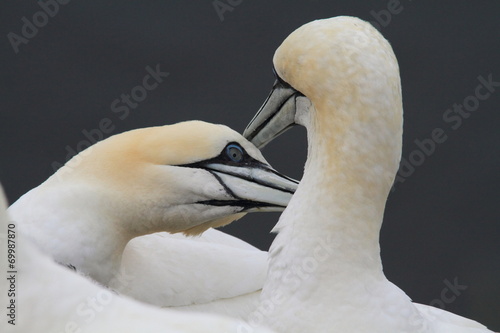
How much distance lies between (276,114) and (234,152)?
349 mm

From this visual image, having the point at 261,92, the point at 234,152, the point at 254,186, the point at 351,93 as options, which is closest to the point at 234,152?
the point at 234,152

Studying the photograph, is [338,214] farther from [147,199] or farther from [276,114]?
[147,199]

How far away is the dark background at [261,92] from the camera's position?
6297mm

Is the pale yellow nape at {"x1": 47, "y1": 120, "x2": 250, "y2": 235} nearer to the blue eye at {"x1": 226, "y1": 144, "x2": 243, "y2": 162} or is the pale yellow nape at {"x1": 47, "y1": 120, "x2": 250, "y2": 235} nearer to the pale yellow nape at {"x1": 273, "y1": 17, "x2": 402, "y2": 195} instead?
the blue eye at {"x1": 226, "y1": 144, "x2": 243, "y2": 162}

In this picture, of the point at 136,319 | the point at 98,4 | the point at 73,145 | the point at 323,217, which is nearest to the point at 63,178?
the point at 323,217

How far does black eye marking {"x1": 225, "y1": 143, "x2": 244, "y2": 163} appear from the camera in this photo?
4.22 meters

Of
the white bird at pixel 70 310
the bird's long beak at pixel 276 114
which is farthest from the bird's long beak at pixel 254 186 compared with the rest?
the white bird at pixel 70 310

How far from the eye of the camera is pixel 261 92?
6520 millimetres

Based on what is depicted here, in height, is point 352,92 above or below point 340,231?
above

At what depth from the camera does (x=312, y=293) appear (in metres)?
3.59

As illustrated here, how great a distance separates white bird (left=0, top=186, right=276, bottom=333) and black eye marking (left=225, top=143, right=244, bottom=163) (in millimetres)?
1563

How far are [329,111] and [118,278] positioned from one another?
1.16 meters

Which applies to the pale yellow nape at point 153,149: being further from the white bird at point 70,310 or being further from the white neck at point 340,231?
the white bird at point 70,310

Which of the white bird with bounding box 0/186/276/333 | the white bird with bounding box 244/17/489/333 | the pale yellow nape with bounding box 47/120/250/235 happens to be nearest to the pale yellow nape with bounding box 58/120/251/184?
the pale yellow nape with bounding box 47/120/250/235
